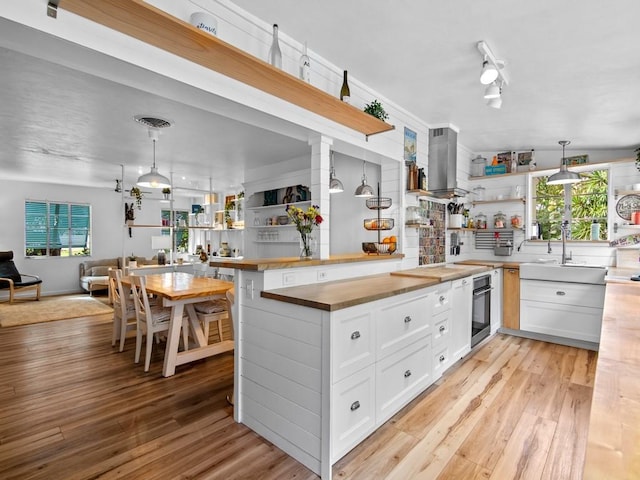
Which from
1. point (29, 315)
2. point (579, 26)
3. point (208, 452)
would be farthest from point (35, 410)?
point (579, 26)

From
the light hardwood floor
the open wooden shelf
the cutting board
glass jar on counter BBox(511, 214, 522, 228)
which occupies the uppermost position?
the open wooden shelf

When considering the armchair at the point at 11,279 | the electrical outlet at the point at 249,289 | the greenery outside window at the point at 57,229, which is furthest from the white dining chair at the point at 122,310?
the greenery outside window at the point at 57,229

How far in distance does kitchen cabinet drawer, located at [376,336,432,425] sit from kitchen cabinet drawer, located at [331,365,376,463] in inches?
3.5

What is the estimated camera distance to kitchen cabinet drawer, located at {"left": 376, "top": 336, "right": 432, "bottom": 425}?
2.14m

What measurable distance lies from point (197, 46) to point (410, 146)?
2.65 meters

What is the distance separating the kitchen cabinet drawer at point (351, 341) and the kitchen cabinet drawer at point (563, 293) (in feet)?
9.71

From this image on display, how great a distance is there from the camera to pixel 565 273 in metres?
3.75

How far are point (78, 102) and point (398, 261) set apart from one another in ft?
11.1

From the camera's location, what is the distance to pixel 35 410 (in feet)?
8.09

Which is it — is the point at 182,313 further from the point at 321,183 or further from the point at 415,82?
the point at 415,82

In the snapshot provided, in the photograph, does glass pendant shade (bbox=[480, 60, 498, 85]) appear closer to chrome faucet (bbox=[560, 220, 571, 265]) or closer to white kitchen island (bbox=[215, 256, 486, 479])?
white kitchen island (bbox=[215, 256, 486, 479])

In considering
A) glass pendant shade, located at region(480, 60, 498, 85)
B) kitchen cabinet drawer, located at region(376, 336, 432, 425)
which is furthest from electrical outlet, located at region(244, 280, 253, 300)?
glass pendant shade, located at region(480, 60, 498, 85)

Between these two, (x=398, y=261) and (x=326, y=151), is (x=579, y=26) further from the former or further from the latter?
(x=398, y=261)

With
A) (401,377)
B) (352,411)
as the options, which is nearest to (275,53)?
(352,411)
